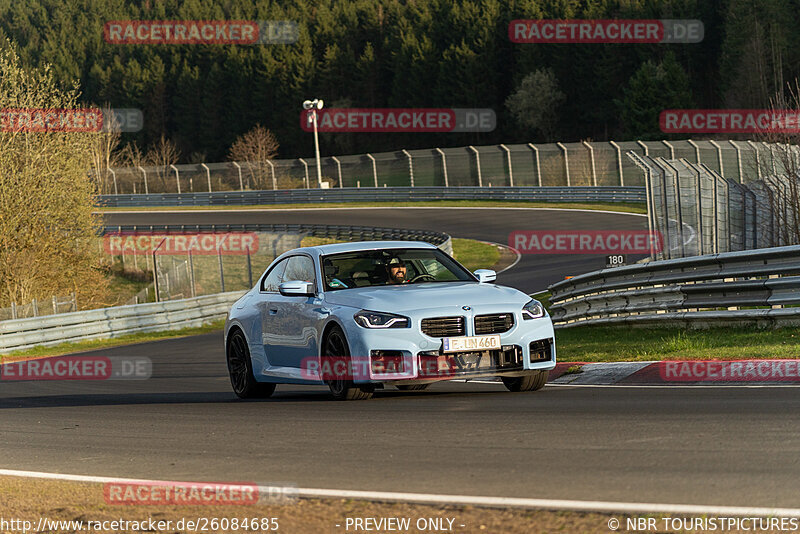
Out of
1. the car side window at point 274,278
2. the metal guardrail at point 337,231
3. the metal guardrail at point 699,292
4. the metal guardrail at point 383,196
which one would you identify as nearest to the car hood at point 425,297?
the car side window at point 274,278

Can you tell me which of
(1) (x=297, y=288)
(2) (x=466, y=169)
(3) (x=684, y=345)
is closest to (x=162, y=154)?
(2) (x=466, y=169)

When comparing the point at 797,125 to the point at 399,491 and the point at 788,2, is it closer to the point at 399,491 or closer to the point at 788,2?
the point at 399,491

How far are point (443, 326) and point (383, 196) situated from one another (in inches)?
2084

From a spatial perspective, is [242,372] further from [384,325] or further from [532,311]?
[532,311]

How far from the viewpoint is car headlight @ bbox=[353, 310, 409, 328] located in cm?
976

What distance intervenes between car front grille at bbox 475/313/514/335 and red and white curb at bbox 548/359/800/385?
187cm

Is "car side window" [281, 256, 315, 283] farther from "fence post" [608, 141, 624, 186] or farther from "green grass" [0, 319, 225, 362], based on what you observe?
"fence post" [608, 141, 624, 186]

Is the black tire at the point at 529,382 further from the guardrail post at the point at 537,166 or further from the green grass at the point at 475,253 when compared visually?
the guardrail post at the point at 537,166

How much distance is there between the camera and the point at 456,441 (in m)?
7.69

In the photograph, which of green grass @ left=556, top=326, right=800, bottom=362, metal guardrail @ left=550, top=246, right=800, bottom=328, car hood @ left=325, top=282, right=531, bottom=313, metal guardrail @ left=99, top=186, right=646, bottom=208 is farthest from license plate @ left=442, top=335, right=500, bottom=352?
metal guardrail @ left=99, top=186, right=646, bottom=208

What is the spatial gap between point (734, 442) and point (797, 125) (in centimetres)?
1350

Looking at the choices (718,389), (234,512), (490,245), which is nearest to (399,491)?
(234,512)

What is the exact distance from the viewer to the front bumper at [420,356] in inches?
382

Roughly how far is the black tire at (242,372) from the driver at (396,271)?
2045 millimetres
